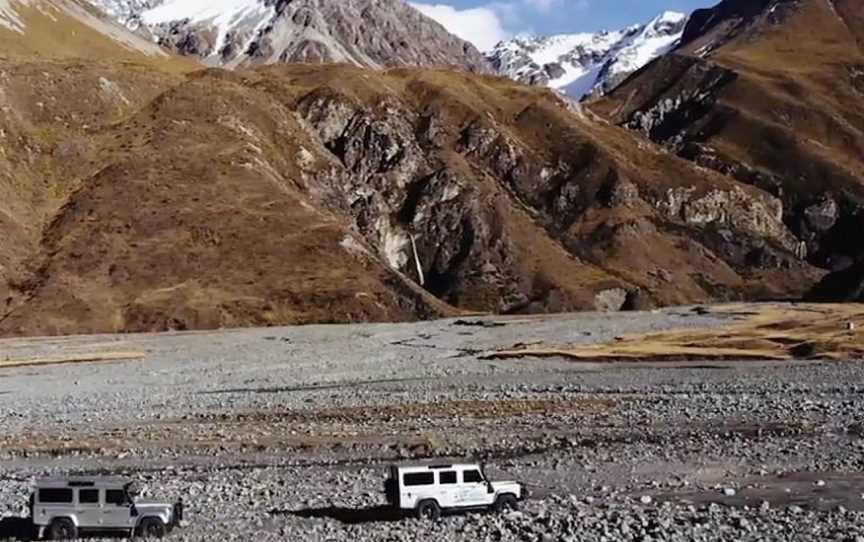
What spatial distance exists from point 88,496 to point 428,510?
8.48 m

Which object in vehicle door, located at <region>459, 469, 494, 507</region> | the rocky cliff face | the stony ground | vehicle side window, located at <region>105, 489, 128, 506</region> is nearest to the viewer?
vehicle side window, located at <region>105, 489, 128, 506</region>

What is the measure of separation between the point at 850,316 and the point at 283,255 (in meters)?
72.2

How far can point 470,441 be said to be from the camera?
4344 cm

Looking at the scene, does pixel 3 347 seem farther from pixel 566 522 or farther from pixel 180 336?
pixel 566 522

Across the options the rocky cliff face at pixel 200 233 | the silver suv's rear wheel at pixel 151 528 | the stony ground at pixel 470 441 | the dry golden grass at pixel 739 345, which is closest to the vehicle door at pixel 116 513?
the silver suv's rear wheel at pixel 151 528

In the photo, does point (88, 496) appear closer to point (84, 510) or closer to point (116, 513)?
point (84, 510)

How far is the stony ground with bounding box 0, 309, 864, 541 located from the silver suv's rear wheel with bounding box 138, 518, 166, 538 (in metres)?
0.63

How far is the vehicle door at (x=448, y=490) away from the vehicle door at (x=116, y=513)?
761 centimetres

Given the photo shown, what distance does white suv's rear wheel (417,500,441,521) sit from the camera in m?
28.5

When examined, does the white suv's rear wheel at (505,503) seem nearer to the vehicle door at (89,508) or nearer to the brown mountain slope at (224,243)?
the vehicle door at (89,508)

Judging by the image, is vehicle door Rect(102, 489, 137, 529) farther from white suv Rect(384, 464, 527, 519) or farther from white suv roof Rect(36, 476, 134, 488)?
white suv Rect(384, 464, 527, 519)

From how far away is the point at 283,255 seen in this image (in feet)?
494

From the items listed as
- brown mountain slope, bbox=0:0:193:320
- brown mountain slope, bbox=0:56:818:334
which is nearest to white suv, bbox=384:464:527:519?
brown mountain slope, bbox=0:56:818:334

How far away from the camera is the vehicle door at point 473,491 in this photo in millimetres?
28391
